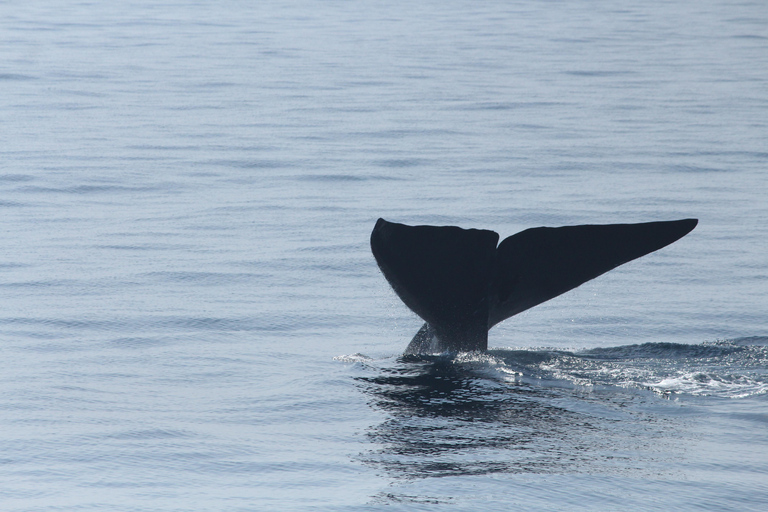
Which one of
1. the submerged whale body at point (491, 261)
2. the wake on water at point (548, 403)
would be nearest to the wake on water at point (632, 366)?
the wake on water at point (548, 403)

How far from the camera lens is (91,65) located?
25.1m

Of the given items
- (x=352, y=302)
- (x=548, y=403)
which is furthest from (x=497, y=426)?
(x=352, y=302)

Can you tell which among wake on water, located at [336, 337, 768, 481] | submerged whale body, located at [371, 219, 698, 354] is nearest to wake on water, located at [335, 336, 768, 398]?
wake on water, located at [336, 337, 768, 481]

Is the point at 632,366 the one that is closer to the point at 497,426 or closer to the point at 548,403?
the point at 548,403

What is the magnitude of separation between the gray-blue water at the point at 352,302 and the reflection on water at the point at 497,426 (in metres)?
0.02

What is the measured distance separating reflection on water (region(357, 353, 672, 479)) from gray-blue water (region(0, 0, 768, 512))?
0.02 meters

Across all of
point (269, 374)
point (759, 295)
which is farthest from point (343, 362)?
point (759, 295)

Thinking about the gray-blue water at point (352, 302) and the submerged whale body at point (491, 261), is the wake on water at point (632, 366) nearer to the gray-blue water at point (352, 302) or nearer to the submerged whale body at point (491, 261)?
the gray-blue water at point (352, 302)

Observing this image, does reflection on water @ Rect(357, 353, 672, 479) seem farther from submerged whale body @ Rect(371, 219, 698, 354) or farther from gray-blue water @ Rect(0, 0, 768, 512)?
submerged whale body @ Rect(371, 219, 698, 354)

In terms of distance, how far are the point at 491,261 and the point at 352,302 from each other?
2.60m

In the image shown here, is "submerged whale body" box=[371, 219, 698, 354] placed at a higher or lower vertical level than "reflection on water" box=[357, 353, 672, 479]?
higher

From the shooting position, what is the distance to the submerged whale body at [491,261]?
5758 mm

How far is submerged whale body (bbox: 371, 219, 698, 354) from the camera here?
5.76 meters

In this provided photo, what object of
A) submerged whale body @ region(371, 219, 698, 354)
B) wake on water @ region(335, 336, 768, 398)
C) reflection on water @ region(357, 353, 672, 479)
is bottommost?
reflection on water @ region(357, 353, 672, 479)
